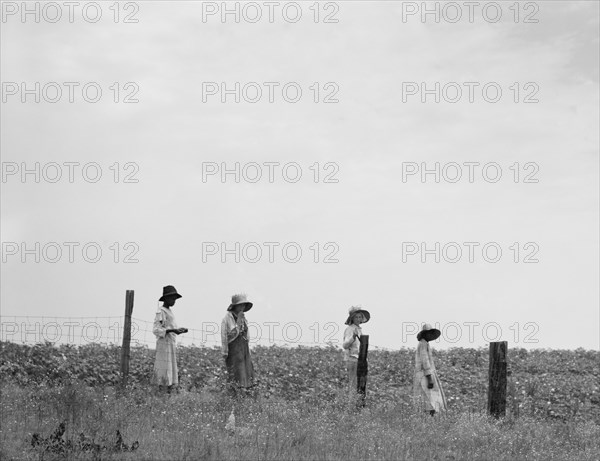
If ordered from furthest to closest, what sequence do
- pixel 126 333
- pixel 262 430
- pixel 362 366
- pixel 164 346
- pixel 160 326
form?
pixel 126 333 < pixel 164 346 < pixel 160 326 < pixel 362 366 < pixel 262 430

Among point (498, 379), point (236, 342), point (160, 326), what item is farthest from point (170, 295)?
point (498, 379)

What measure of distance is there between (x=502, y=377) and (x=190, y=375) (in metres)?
9.03

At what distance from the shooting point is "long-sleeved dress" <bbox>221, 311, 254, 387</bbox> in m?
18.0

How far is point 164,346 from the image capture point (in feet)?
62.3

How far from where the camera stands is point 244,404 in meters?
16.5

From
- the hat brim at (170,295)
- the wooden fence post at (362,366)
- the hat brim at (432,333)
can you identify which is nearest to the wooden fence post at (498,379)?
the hat brim at (432,333)

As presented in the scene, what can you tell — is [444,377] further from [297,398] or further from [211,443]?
[211,443]

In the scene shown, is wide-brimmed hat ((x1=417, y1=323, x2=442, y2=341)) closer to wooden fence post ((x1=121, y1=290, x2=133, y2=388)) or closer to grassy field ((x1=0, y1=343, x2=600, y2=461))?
grassy field ((x1=0, y1=343, x2=600, y2=461))

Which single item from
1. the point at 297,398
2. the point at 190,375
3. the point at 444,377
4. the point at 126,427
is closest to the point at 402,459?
the point at 126,427

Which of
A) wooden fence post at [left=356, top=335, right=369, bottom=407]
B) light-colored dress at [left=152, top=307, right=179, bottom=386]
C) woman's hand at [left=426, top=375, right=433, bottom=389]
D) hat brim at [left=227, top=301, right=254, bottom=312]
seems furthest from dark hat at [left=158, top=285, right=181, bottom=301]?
woman's hand at [left=426, top=375, right=433, bottom=389]

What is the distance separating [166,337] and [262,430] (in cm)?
566

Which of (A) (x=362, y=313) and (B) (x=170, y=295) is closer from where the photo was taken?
(A) (x=362, y=313)

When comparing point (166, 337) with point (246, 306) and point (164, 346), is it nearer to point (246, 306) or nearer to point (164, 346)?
point (164, 346)

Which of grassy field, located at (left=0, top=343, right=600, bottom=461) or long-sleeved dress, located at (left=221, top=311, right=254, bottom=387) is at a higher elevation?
long-sleeved dress, located at (left=221, top=311, right=254, bottom=387)
